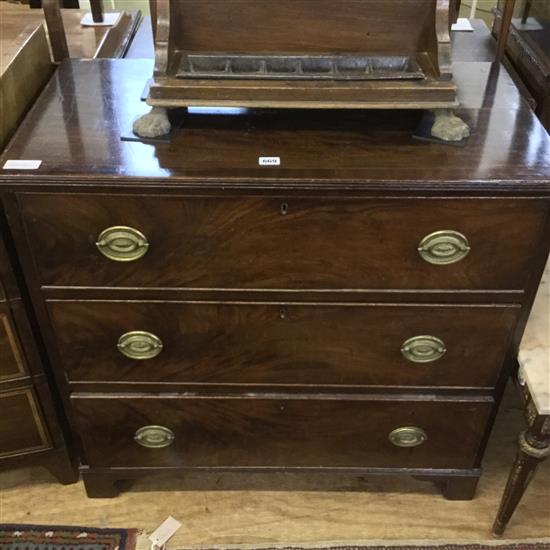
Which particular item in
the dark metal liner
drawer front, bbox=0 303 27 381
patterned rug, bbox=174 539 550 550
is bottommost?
patterned rug, bbox=174 539 550 550

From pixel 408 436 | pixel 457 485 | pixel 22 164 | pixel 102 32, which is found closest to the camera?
pixel 22 164

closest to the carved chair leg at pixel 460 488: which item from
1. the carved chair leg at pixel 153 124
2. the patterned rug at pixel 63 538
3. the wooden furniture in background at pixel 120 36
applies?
the patterned rug at pixel 63 538

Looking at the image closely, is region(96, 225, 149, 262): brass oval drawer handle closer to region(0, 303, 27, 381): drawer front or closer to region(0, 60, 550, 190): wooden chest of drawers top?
region(0, 60, 550, 190): wooden chest of drawers top

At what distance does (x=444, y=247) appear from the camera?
3.60 feet

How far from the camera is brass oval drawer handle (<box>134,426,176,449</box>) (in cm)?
139

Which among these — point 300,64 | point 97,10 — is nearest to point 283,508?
point 300,64

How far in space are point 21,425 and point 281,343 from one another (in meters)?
0.57

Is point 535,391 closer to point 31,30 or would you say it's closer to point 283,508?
point 283,508

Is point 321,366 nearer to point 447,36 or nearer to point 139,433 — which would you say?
point 139,433

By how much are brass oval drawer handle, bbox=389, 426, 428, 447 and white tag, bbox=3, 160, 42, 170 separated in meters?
0.83

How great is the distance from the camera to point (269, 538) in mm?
1473

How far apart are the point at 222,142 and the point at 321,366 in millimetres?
447

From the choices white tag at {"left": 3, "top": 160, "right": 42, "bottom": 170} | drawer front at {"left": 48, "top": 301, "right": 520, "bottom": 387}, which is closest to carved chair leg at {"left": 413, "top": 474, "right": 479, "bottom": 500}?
drawer front at {"left": 48, "top": 301, "right": 520, "bottom": 387}

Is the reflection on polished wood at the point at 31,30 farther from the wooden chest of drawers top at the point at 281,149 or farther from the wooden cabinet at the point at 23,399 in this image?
the wooden cabinet at the point at 23,399
